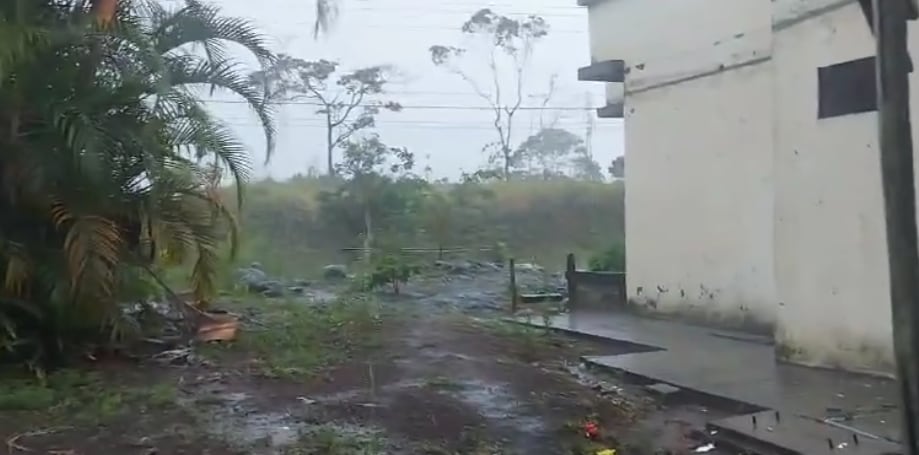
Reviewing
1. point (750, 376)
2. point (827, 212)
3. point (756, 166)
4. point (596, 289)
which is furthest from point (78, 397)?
point (596, 289)

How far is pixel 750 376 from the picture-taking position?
275 inches

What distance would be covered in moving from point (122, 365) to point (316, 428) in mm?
3247

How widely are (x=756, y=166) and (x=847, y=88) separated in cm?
299

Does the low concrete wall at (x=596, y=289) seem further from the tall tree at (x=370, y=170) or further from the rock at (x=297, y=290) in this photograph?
the rock at (x=297, y=290)

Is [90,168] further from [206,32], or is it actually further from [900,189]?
[900,189]

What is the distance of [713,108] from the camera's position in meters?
10.5

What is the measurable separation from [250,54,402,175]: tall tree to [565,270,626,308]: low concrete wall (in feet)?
13.0

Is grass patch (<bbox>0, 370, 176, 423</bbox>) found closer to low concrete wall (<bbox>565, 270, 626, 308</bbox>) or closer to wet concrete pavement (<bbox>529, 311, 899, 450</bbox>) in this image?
wet concrete pavement (<bbox>529, 311, 899, 450</bbox>)

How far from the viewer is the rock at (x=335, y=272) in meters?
14.2

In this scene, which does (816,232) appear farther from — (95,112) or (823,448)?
(95,112)

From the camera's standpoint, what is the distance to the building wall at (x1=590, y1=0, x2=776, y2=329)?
9.88 m

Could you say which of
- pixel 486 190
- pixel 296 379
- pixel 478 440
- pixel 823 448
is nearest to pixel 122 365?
pixel 296 379

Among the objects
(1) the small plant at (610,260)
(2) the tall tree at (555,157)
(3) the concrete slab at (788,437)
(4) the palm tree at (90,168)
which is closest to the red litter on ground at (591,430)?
(3) the concrete slab at (788,437)

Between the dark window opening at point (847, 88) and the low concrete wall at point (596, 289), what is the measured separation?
18.4 feet
